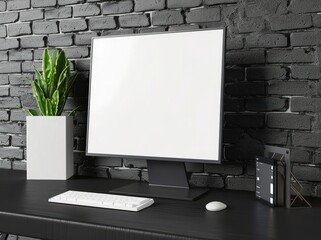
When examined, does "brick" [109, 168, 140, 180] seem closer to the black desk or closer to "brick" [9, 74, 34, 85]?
the black desk

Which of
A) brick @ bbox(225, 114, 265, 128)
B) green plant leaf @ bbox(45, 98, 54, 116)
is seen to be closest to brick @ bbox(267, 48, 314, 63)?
brick @ bbox(225, 114, 265, 128)

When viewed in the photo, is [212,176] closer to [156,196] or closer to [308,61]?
[156,196]

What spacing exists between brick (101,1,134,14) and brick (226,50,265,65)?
0.52 meters

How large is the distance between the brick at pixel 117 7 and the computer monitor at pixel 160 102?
0.25 metres

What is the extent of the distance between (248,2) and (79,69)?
840 millimetres

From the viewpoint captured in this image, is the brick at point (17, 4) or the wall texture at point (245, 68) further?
the brick at point (17, 4)

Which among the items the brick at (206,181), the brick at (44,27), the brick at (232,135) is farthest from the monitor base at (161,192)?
the brick at (44,27)

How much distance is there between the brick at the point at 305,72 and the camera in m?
1.70

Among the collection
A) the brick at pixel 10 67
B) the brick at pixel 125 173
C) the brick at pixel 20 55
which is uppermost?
the brick at pixel 20 55

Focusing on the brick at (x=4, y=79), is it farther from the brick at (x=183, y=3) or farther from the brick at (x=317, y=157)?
the brick at (x=317, y=157)

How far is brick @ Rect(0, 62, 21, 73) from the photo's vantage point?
235cm

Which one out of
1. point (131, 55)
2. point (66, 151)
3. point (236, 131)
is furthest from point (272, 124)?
point (66, 151)

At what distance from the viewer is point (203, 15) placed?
1905 mm

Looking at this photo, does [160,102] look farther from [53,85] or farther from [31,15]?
[31,15]
